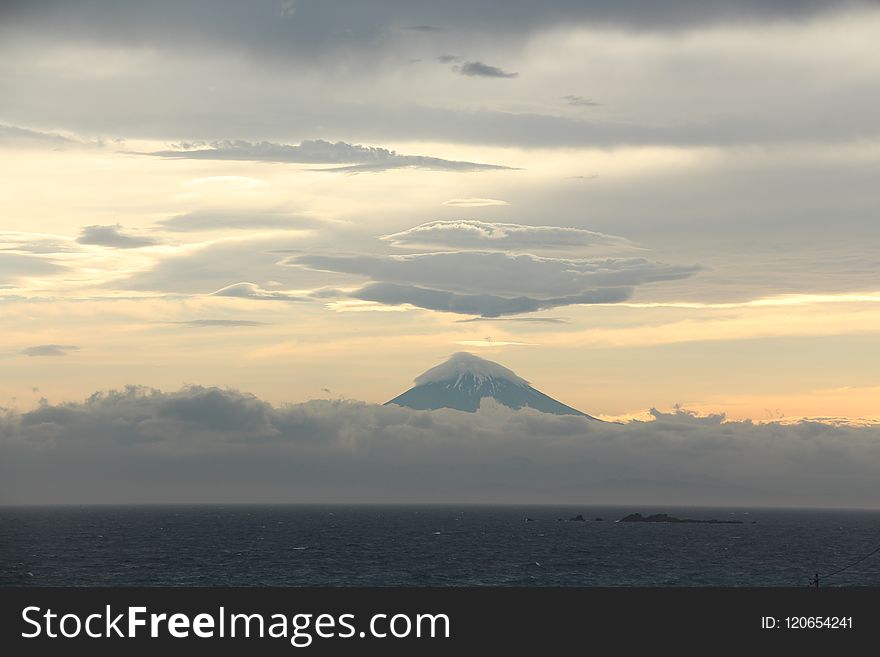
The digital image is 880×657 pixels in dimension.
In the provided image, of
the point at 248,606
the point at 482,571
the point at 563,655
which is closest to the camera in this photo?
→ the point at 563,655

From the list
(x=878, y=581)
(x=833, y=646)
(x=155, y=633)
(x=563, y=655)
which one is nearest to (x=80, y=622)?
(x=155, y=633)

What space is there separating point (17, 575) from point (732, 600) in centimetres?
14867

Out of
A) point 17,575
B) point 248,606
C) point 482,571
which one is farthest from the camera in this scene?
point 482,571

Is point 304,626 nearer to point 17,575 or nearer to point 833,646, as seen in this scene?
point 833,646

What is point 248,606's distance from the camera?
70875 millimetres

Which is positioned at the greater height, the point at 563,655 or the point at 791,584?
the point at 563,655

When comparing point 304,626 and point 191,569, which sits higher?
point 304,626

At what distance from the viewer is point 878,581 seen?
189 meters

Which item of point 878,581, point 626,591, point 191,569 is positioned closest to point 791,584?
point 878,581

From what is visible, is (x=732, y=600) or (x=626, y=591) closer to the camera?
(x=732, y=600)

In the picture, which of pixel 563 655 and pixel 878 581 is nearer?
pixel 563 655

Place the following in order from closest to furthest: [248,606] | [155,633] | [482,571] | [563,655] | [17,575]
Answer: [155,633] < [563,655] < [248,606] < [17,575] < [482,571]

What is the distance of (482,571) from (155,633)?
136727 millimetres

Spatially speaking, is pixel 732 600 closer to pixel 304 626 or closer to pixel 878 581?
pixel 304 626
